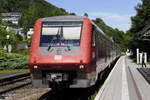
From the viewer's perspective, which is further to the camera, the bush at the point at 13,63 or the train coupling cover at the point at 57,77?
the bush at the point at 13,63

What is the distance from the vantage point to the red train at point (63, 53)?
1323 cm

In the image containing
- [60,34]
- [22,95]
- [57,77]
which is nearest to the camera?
[57,77]

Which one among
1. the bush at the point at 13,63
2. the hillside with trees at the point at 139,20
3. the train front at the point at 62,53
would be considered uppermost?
the hillside with trees at the point at 139,20

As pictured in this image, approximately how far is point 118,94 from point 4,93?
14.8 feet

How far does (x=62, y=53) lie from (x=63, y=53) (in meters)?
0.03

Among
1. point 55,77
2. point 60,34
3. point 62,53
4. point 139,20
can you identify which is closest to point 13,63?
point 60,34

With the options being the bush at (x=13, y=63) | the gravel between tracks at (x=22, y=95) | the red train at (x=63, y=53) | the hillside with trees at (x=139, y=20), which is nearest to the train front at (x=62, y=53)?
the red train at (x=63, y=53)

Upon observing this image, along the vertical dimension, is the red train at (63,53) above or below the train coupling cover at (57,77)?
above

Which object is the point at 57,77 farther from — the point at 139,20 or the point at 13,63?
the point at 139,20

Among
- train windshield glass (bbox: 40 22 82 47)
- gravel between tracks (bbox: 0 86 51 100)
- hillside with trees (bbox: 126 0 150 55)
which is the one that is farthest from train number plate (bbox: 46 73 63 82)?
hillside with trees (bbox: 126 0 150 55)

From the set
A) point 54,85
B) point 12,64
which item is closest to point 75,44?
point 54,85

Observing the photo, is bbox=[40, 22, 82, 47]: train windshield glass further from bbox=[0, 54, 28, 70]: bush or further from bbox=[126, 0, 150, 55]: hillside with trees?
bbox=[126, 0, 150, 55]: hillside with trees

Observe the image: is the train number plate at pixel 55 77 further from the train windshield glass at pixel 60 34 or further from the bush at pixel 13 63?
the bush at pixel 13 63

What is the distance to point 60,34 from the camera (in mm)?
13969
